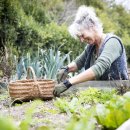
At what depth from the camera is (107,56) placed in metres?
4.30

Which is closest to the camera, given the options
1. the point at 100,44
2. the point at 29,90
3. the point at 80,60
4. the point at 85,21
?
the point at 29,90

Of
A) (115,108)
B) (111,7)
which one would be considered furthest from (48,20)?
(111,7)

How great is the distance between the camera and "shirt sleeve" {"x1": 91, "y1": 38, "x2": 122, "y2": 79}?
4.17 metres

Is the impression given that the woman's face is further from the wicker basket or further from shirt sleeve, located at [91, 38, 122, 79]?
the wicker basket

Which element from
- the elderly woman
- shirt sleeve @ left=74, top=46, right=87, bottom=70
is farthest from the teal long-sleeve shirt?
shirt sleeve @ left=74, top=46, right=87, bottom=70

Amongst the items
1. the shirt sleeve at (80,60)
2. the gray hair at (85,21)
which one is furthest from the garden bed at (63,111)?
the shirt sleeve at (80,60)

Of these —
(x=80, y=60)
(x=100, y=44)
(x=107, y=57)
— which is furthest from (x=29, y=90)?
(x=80, y=60)

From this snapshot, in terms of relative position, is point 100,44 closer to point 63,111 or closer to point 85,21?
point 85,21

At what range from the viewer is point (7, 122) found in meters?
0.91

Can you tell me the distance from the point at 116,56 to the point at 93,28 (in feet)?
1.61

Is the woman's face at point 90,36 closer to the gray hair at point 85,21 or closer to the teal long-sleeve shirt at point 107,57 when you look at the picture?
the gray hair at point 85,21

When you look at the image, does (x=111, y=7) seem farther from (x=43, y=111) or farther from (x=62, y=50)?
(x=43, y=111)

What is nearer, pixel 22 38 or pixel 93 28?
pixel 93 28

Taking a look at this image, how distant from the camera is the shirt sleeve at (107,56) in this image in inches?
164
